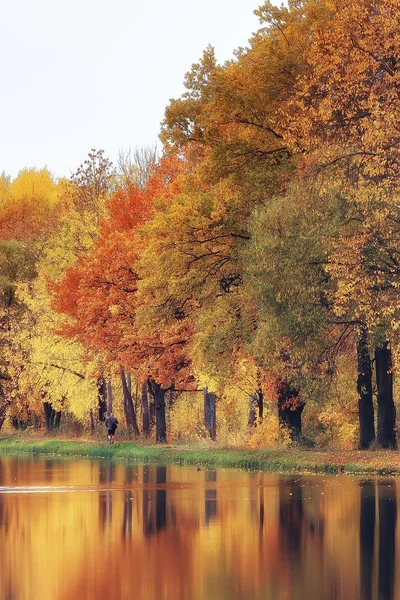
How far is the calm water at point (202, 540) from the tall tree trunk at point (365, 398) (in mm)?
7781

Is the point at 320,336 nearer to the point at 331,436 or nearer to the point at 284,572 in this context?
the point at 331,436

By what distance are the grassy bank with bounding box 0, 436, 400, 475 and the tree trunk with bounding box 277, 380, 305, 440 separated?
7.24 ft

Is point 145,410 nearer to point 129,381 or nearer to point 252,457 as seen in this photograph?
point 129,381

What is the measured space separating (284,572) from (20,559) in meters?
3.94

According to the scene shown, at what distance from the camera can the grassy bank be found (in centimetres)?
3675

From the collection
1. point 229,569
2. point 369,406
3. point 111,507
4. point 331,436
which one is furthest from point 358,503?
point 331,436

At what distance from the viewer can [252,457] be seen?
135 feet

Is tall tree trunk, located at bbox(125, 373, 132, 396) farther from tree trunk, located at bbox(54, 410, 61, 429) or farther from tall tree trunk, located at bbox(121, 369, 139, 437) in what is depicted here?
tree trunk, located at bbox(54, 410, 61, 429)

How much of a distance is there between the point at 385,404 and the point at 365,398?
2008 millimetres

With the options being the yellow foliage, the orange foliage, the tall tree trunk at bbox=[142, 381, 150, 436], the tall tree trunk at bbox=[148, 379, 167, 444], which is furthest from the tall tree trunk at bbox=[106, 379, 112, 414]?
the yellow foliage

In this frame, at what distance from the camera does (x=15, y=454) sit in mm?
59812

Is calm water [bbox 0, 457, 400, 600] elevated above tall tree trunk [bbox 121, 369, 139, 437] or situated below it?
below

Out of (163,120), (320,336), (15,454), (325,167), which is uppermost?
(163,120)

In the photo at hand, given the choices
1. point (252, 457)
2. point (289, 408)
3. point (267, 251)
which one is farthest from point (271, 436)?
point (267, 251)
